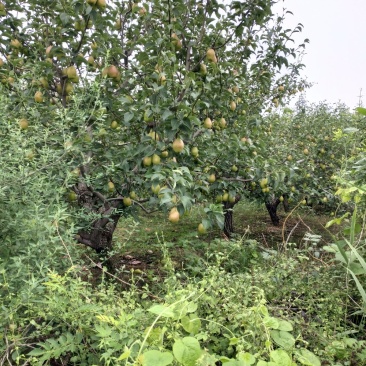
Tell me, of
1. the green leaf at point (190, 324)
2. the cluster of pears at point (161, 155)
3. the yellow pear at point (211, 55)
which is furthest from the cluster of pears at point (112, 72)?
the green leaf at point (190, 324)

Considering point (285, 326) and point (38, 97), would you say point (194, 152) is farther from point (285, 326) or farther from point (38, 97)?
point (285, 326)

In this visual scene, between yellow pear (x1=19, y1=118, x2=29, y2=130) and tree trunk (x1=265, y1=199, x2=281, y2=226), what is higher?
yellow pear (x1=19, y1=118, x2=29, y2=130)

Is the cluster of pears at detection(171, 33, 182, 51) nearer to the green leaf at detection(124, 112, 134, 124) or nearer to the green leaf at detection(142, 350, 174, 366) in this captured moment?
the green leaf at detection(124, 112, 134, 124)

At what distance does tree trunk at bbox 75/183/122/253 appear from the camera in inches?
114

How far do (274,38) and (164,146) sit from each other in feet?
6.89

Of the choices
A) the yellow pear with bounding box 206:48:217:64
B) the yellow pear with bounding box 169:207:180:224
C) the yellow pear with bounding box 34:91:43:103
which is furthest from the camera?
the yellow pear with bounding box 206:48:217:64

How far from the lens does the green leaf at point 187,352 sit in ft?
3.10

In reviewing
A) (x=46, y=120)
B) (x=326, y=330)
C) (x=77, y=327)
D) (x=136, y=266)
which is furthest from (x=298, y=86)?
(x=77, y=327)

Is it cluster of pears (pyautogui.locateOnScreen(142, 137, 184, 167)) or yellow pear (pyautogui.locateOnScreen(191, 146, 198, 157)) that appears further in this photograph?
yellow pear (pyautogui.locateOnScreen(191, 146, 198, 157))

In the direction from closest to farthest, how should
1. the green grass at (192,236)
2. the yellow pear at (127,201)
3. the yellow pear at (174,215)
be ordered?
1. the yellow pear at (174,215)
2. the yellow pear at (127,201)
3. the green grass at (192,236)

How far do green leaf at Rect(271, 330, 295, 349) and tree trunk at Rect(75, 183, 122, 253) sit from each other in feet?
5.99

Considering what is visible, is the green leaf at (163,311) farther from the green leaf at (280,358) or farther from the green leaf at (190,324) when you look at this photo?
the green leaf at (280,358)

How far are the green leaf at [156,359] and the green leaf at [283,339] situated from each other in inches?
18.8

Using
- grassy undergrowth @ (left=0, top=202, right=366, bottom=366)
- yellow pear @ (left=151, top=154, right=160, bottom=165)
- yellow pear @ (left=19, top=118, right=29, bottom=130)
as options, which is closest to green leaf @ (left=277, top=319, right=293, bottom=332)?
grassy undergrowth @ (left=0, top=202, right=366, bottom=366)
